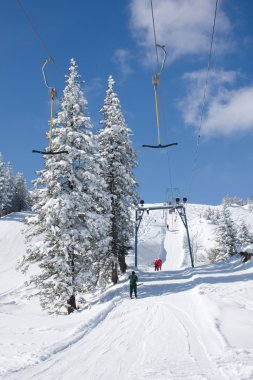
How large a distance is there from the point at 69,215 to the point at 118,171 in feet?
27.2

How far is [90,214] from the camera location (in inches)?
789

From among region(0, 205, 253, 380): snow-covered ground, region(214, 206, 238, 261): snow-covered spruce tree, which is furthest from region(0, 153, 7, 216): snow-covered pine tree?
region(0, 205, 253, 380): snow-covered ground

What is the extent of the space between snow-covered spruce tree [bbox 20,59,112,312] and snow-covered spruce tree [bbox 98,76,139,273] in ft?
12.8

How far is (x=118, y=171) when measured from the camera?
26.7 m

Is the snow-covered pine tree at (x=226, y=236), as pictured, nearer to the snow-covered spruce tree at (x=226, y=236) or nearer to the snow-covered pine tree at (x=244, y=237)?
the snow-covered spruce tree at (x=226, y=236)

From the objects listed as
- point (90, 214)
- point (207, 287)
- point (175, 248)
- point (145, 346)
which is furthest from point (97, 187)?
point (175, 248)

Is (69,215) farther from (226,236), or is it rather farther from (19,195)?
(19,195)

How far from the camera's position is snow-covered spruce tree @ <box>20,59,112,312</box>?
18688 mm

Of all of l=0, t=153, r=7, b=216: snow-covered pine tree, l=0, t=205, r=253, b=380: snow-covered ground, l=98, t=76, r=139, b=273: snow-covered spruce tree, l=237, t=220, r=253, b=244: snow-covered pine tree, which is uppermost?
l=0, t=153, r=7, b=216: snow-covered pine tree

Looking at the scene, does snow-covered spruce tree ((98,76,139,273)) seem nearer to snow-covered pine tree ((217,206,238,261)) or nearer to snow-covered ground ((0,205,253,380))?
snow-covered ground ((0,205,253,380))

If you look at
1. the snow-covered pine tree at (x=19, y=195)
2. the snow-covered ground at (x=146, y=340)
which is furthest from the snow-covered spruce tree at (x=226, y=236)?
the snow-covered pine tree at (x=19, y=195)

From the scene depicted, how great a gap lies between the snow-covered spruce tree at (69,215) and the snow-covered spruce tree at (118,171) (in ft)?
12.8

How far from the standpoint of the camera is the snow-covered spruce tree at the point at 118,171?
2648cm

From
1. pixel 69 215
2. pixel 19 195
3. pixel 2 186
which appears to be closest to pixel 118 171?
pixel 69 215
